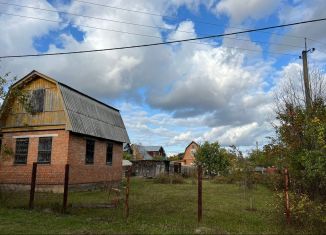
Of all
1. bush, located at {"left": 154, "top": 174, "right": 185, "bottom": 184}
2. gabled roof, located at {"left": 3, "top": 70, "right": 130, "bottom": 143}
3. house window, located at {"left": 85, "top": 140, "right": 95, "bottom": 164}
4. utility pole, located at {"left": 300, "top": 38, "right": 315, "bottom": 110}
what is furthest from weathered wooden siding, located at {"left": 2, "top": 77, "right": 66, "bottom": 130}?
bush, located at {"left": 154, "top": 174, "right": 185, "bottom": 184}

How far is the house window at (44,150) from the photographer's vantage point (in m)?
20.9

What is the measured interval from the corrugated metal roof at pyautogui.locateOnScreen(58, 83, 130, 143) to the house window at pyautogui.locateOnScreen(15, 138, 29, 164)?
11.4ft

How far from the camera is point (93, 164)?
23.3m

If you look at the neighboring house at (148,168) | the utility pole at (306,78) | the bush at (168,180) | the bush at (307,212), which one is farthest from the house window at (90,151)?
the neighboring house at (148,168)

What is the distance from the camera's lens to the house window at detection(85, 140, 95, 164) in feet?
74.1

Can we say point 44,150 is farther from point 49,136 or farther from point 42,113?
point 42,113

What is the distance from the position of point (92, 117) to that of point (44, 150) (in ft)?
13.1

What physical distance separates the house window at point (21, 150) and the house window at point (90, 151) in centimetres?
366

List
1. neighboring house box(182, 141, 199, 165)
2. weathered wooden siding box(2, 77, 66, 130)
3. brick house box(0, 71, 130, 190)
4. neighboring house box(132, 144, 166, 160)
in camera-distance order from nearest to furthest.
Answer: brick house box(0, 71, 130, 190) < weathered wooden siding box(2, 77, 66, 130) < neighboring house box(132, 144, 166, 160) < neighboring house box(182, 141, 199, 165)

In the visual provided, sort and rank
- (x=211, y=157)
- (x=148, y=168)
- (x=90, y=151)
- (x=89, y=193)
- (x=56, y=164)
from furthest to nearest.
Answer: (x=211, y=157)
(x=148, y=168)
(x=90, y=151)
(x=56, y=164)
(x=89, y=193)

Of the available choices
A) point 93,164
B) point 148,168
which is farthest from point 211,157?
point 93,164

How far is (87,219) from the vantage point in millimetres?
10336

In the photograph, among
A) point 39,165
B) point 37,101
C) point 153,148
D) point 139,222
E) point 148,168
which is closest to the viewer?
point 139,222

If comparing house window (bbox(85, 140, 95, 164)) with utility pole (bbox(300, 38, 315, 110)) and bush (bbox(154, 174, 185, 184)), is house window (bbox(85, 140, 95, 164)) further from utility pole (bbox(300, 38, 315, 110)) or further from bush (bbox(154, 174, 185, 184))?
utility pole (bbox(300, 38, 315, 110))
